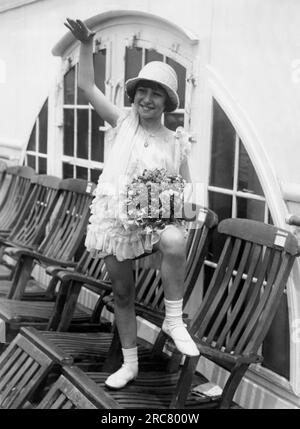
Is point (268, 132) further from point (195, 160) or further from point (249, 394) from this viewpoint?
point (249, 394)

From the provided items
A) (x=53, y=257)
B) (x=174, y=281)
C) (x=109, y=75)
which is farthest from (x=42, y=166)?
(x=174, y=281)

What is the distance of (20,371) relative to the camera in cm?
340

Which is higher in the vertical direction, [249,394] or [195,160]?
[195,160]

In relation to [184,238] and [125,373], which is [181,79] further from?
[125,373]

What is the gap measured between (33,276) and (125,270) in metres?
3.20

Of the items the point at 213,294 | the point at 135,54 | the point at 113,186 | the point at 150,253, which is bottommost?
the point at 213,294

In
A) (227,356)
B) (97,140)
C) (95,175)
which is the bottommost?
(227,356)

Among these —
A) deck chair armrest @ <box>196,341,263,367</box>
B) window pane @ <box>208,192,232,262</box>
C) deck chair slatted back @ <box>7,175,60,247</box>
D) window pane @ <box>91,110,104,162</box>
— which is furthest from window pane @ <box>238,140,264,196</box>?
deck chair slatted back @ <box>7,175,60,247</box>

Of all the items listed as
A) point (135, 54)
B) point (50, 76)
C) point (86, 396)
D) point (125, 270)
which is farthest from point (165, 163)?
point (50, 76)

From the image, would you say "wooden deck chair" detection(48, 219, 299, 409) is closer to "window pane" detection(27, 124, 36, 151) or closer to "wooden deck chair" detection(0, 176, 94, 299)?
"wooden deck chair" detection(0, 176, 94, 299)

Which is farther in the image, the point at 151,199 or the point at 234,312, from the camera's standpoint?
the point at 234,312

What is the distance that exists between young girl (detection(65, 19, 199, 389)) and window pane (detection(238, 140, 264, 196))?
1.53 ft

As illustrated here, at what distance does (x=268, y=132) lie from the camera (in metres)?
3.40

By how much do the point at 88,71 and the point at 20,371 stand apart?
1577 millimetres
